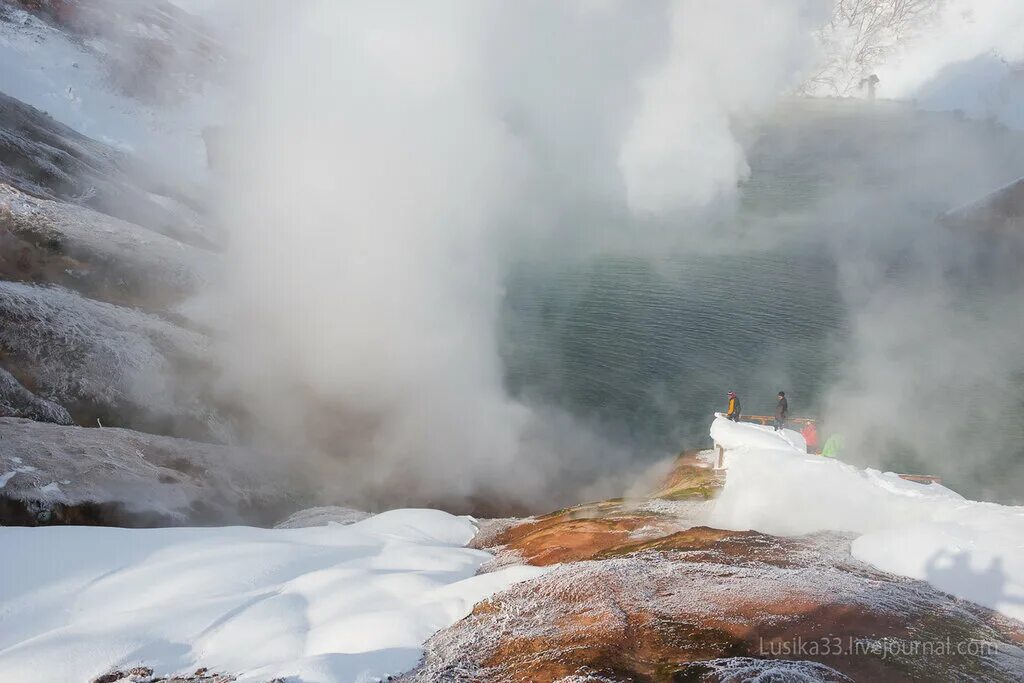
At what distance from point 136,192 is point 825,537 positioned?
35.0 meters

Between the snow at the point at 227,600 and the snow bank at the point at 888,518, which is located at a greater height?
the snow bank at the point at 888,518

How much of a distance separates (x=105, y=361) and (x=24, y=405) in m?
2.99

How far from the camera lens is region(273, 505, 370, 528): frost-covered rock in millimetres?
18125

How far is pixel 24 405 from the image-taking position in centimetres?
1844

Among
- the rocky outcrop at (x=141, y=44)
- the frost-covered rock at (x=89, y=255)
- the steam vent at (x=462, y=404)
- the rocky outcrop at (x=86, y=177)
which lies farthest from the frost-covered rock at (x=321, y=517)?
the rocky outcrop at (x=141, y=44)

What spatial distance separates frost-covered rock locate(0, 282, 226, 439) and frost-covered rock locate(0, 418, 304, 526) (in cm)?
178

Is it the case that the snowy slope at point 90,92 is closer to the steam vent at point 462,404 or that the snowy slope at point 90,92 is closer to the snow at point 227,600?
the steam vent at point 462,404

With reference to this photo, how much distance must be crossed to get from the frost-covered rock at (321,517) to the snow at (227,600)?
15.2ft

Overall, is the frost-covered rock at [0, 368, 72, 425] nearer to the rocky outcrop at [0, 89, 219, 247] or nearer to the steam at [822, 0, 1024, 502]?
the rocky outcrop at [0, 89, 219, 247]

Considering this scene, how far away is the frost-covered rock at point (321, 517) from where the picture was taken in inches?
714

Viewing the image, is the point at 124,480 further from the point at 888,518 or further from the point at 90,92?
the point at 90,92

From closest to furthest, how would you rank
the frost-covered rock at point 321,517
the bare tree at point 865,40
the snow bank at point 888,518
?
1. the snow bank at point 888,518
2. the frost-covered rock at point 321,517
3. the bare tree at point 865,40

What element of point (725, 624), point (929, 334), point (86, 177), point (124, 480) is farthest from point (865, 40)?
point (124, 480)

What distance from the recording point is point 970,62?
144250 mm
